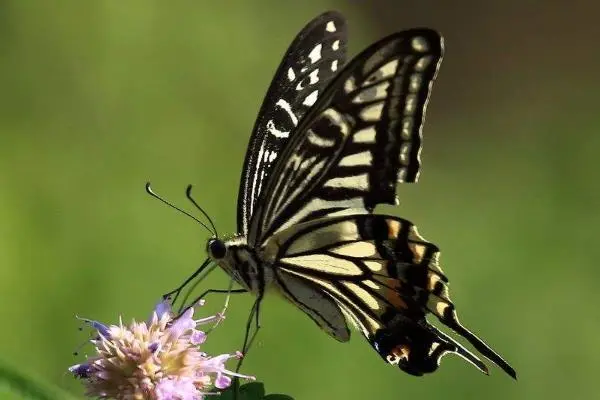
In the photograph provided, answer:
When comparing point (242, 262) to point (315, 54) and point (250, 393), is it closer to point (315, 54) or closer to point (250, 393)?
point (250, 393)

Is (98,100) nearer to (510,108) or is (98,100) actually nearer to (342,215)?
(342,215)

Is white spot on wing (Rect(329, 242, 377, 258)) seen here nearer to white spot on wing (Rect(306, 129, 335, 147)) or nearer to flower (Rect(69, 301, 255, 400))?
white spot on wing (Rect(306, 129, 335, 147))

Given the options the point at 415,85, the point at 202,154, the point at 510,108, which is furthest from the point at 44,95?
the point at 510,108

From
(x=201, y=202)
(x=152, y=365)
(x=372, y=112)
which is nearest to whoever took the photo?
(x=152, y=365)

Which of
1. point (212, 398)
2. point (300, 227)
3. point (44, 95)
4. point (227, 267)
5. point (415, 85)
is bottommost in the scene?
point (212, 398)

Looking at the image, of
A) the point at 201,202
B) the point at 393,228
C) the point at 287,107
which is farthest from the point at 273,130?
the point at 201,202

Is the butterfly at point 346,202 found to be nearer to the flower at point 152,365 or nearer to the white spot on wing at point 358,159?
the white spot on wing at point 358,159
